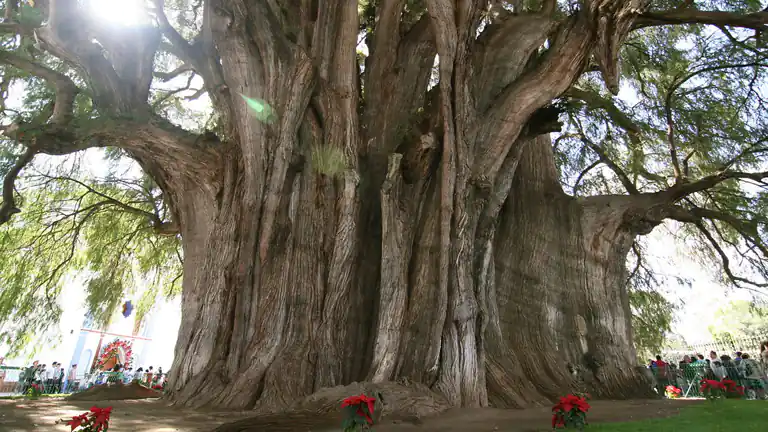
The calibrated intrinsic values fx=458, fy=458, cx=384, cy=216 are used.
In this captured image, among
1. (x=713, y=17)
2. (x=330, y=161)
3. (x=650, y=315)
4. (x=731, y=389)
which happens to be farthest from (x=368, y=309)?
(x=650, y=315)

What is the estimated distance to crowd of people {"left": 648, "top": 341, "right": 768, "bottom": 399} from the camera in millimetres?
8078

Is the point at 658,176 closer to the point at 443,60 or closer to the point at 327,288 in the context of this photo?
the point at 443,60

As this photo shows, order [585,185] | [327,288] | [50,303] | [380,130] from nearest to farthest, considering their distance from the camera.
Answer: [327,288], [380,130], [50,303], [585,185]

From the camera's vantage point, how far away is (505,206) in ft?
23.1

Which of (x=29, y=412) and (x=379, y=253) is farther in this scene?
(x=379, y=253)

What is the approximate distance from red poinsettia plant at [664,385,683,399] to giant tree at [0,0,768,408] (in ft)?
4.85

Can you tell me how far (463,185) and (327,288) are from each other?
1.86m

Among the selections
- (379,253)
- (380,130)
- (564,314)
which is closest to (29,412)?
(379,253)

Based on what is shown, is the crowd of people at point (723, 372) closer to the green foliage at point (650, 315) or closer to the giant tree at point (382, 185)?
the green foliage at point (650, 315)

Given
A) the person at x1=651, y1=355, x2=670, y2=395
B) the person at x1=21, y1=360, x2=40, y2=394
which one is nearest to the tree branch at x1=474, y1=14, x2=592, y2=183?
the person at x1=651, y1=355, x2=670, y2=395

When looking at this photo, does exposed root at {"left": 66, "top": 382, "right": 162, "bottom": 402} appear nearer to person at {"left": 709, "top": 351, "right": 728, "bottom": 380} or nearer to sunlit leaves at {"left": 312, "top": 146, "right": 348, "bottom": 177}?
sunlit leaves at {"left": 312, "top": 146, "right": 348, "bottom": 177}

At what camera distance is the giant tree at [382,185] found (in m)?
4.68

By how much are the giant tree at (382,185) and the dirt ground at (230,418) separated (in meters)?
0.39

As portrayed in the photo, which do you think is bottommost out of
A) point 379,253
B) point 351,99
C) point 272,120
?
point 379,253
